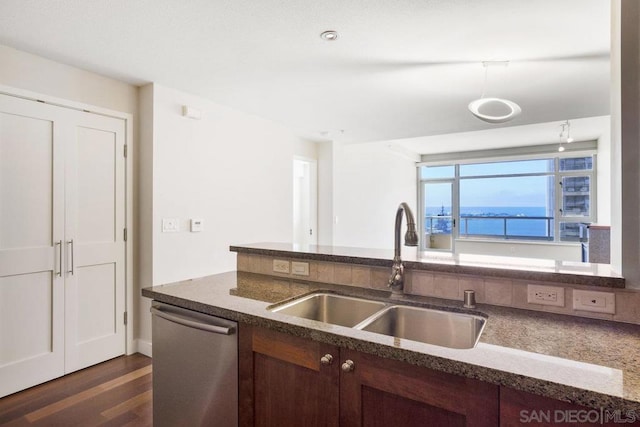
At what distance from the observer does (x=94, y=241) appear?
2828mm

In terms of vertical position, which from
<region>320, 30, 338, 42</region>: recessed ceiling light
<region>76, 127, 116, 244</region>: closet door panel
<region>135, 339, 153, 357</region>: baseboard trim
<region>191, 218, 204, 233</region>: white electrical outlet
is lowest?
<region>135, 339, 153, 357</region>: baseboard trim

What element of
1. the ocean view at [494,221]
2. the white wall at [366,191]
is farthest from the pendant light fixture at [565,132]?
the white wall at [366,191]

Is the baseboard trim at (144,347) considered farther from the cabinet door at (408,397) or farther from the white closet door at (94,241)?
the cabinet door at (408,397)

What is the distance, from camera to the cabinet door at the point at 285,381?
43.6 inches

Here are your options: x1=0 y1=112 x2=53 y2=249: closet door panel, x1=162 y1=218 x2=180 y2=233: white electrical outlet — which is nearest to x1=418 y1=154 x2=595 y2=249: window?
x1=162 y1=218 x2=180 y2=233: white electrical outlet

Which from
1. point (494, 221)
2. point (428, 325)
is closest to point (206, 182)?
point (428, 325)

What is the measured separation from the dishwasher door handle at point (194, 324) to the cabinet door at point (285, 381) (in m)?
0.06

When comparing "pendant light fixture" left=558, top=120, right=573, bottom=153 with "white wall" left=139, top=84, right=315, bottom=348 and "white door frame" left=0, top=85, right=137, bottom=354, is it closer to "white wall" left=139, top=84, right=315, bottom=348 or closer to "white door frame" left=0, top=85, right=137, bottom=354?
"white wall" left=139, top=84, right=315, bottom=348

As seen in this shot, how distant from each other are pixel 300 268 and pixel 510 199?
297 inches

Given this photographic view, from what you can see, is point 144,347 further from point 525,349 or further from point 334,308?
point 525,349

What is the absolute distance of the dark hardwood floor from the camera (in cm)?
212

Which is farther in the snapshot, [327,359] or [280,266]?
[280,266]

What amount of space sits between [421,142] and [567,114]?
3116 mm

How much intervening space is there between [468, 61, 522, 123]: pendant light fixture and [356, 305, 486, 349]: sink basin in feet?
5.96
